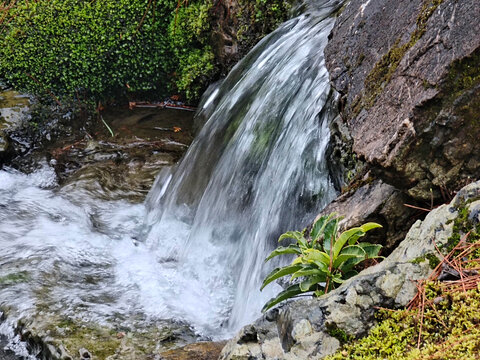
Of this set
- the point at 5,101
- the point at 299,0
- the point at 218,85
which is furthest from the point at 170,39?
the point at 5,101

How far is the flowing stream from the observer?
11.6 ft

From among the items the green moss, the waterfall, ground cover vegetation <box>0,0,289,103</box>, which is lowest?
the waterfall

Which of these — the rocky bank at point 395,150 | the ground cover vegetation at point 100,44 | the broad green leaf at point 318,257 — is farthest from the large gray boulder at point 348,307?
the ground cover vegetation at point 100,44

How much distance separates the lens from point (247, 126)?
4.48 metres

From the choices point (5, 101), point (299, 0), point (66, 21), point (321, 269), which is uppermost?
A: point (66, 21)

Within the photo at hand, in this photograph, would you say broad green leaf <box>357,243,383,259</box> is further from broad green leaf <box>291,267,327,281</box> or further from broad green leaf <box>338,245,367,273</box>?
broad green leaf <box>291,267,327,281</box>

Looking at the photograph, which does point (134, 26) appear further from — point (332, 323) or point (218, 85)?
point (332, 323)

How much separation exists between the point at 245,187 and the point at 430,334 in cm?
255

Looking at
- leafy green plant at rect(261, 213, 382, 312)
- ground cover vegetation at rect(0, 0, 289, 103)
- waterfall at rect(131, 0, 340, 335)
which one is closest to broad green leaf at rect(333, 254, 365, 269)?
leafy green plant at rect(261, 213, 382, 312)

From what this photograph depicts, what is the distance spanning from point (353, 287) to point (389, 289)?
13cm

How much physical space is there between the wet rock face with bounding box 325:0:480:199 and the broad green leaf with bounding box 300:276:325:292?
636mm

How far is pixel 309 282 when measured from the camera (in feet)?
7.61

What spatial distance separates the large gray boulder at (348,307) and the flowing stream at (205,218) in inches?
52.0

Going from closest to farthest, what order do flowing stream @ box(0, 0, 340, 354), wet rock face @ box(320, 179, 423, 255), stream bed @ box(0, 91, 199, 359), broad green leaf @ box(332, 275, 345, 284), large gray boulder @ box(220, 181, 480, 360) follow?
large gray boulder @ box(220, 181, 480, 360), broad green leaf @ box(332, 275, 345, 284), wet rock face @ box(320, 179, 423, 255), stream bed @ box(0, 91, 199, 359), flowing stream @ box(0, 0, 340, 354)
